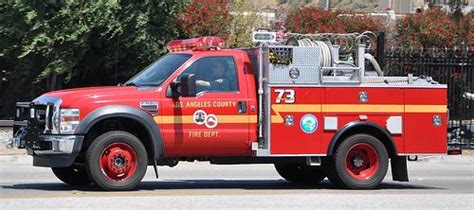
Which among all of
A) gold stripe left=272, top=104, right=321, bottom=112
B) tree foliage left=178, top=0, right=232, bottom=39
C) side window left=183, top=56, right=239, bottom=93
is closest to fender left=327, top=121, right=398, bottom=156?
gold stripe left=272, top=104, right=321, bottom=112

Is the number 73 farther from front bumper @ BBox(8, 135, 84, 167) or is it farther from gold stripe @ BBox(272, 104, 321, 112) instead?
front bumper @ BBox(8, 135, 84, 167)

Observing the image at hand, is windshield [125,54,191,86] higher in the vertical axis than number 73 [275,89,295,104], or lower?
higher

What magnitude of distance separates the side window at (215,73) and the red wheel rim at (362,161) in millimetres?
2052

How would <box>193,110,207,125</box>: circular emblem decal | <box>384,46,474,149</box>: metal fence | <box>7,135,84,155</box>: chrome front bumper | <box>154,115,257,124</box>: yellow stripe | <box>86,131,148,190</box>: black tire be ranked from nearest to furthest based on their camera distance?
<box>7,135,84,155</box>: chrome front bumper → <box>86,131,148,190</box>: black tire → <box>154,115,257,124</box>: yellow stripe → <box>193,110,207,125</box>: circular emblem decal → <box>384,46,474,149</box>: metal fence

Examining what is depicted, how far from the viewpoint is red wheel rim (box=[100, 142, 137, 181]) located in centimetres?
1270

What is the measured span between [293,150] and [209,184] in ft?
5.84

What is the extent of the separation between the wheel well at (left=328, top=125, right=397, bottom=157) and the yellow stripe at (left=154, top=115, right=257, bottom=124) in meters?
1.29

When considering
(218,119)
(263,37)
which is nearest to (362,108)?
(263,37)

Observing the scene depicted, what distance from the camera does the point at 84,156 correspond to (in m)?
12.9

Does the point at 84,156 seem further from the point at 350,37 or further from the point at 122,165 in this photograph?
the point at 350,37

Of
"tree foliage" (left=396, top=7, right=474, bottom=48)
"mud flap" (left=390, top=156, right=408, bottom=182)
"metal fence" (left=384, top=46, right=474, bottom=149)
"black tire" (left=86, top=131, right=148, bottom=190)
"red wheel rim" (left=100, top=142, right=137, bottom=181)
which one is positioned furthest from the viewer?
"tree foliage" (left=396, top=7, right=474, bottom=48)

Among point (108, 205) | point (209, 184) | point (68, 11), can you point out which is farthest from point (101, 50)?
point (108, 205)

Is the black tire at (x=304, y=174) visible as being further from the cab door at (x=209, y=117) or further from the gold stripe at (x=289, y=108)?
the cab door at (x=209, y=117)

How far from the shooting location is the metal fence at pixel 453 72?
940 inches
